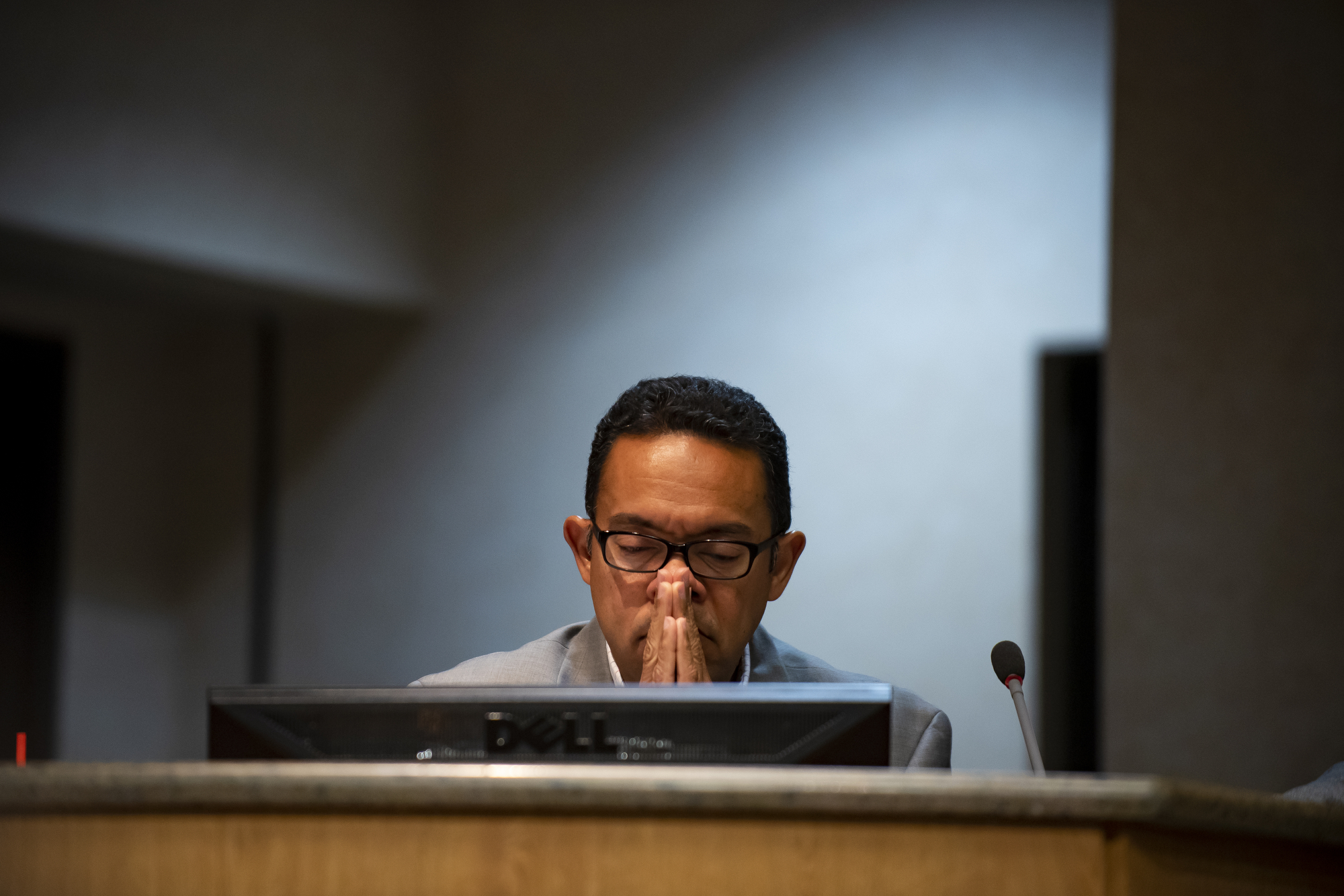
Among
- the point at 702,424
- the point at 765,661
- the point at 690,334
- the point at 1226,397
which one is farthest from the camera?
the point at 690,334

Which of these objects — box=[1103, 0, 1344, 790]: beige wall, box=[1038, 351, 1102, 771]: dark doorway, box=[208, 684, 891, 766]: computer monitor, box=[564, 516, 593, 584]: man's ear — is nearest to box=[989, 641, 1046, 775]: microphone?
box=[208, 684, 891, 766]: computer monitor

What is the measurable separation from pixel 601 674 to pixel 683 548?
25cm

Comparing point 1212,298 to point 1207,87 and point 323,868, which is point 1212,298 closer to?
point 1207,87

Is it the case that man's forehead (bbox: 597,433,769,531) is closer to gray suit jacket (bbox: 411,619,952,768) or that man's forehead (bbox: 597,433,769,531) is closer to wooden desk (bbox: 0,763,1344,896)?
gray suit jacket (bbox: 411,619,952,768)

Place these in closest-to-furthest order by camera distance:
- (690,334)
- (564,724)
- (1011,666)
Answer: (564,724) < (1011,666) < (690,334)

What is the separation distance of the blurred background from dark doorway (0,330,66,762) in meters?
0.01

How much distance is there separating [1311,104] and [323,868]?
2.49m

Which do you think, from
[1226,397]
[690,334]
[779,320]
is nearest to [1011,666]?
[1226,397]

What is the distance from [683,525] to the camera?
1.48 meters

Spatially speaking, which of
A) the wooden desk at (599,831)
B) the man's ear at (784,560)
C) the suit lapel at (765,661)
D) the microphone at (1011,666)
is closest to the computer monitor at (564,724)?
the wooden desk at (599,831)

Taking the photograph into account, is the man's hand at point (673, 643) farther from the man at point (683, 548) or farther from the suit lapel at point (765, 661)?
the suit lapel at point (765, 661)

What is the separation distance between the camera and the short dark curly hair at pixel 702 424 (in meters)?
1.53

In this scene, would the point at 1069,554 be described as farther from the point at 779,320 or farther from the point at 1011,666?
the point at 1011,666

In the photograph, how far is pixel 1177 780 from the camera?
715mm
